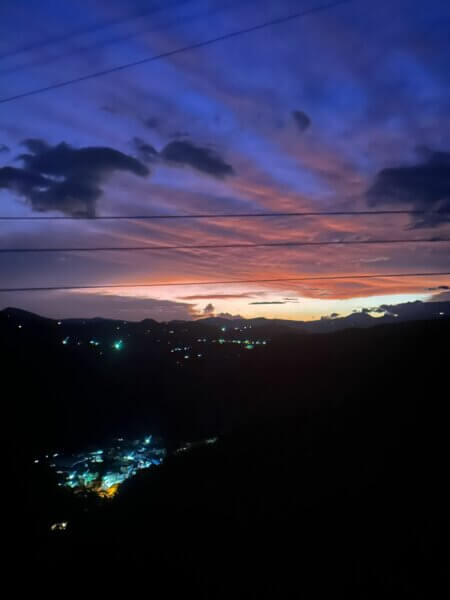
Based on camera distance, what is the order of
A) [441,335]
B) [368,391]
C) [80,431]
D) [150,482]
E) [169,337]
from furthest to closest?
[169,337] → [80,431] → [441,335] → [368,391] → [150,482]

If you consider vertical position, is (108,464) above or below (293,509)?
below

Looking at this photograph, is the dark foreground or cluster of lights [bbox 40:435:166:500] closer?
the dark foreground

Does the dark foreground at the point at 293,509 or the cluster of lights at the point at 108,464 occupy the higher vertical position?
the dark foreground at the point at 293,509

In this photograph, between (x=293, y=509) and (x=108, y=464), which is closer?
(x=293, y=509)

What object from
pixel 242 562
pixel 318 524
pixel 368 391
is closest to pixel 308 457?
pixel 318 524

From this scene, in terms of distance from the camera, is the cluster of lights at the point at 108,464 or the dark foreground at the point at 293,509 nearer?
the dark foreground at the point at 293,509

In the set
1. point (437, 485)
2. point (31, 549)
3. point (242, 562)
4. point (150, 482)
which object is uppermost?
point (437, 485)

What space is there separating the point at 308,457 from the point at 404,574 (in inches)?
249

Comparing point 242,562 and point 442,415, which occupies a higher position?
point 442,415

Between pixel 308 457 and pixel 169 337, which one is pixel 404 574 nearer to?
pixel 308 457

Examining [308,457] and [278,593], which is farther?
[308,457]

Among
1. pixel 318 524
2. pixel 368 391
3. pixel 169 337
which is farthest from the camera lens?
pixel 169 337

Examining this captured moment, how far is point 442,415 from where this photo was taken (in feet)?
46.3

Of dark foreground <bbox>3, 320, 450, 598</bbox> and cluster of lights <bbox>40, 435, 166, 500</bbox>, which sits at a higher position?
dark foreground <bbox>3, 320, 450, 598</bbox>
